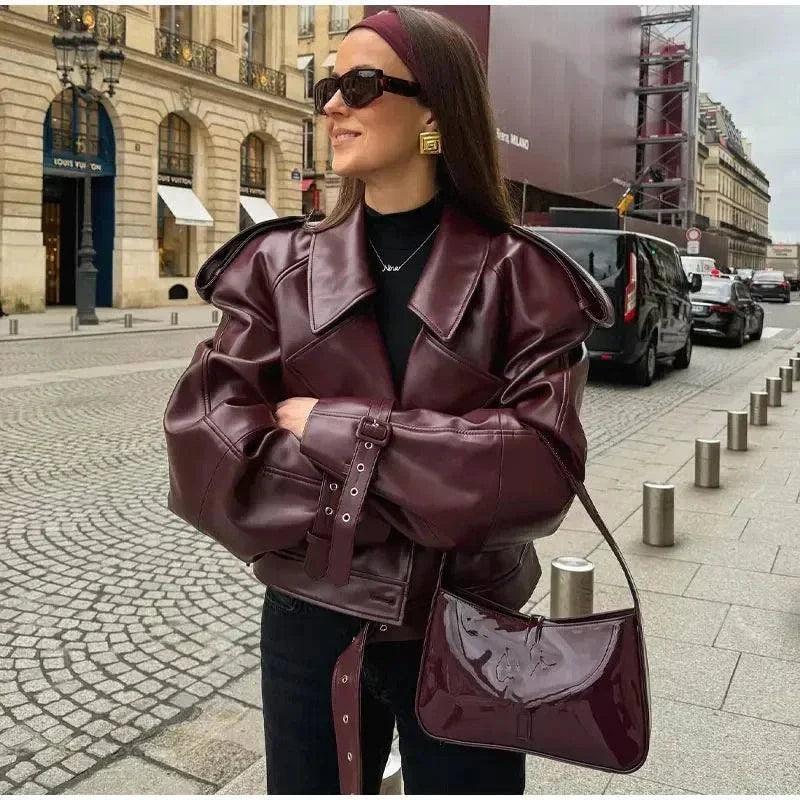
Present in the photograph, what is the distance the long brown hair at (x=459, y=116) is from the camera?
1547mm

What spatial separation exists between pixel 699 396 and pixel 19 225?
1805 cm

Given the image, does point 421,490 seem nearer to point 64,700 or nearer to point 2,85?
point 64,700

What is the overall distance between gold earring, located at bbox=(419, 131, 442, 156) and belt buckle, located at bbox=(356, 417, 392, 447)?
1.67ft

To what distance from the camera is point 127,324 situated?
19.9 m

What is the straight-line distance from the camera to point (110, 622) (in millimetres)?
3873

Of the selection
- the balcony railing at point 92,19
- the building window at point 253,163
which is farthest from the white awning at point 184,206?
the balcony railing at point 92,19

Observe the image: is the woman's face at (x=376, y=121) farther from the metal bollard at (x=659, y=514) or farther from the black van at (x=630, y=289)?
the black van at (x=630, y=289)

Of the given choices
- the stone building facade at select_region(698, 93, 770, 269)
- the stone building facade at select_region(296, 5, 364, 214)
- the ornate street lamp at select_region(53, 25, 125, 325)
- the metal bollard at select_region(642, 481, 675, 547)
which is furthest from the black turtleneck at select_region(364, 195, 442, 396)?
the stone building facade at select_region(698, 93, 770, 269)

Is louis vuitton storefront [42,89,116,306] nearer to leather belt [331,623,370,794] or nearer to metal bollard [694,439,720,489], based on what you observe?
metal bollard [694,439,720,489]

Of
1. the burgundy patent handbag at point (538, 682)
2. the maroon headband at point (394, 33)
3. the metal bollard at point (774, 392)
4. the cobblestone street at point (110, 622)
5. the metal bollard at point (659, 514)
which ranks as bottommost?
the cobblestone street at point (110, 622)

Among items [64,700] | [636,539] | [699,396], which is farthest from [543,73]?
[64,700]

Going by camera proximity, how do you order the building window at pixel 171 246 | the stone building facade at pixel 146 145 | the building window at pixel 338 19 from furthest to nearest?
the building window at pixel 338 19, the building window at pixel 171 246, the stone building facade at pixel 146 145

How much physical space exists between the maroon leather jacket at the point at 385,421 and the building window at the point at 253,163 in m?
31.1

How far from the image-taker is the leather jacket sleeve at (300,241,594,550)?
138 centimetres
